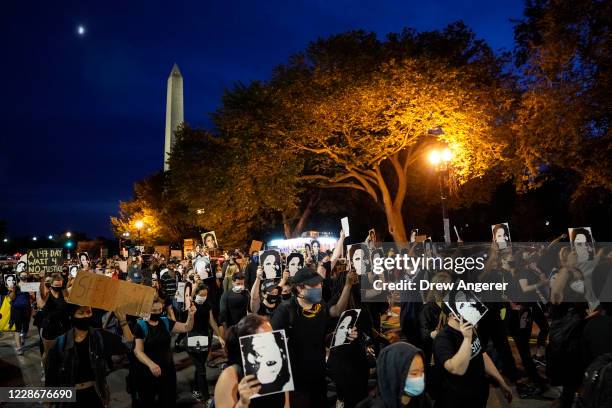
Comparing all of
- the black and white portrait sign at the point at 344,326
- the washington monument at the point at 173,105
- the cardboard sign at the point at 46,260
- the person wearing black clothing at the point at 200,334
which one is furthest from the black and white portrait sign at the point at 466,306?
the washington monument at the point at 173,105

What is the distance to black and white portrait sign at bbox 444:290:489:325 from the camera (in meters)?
4.04

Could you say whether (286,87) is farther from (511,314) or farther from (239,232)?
(239,232)

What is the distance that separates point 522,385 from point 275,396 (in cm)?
524

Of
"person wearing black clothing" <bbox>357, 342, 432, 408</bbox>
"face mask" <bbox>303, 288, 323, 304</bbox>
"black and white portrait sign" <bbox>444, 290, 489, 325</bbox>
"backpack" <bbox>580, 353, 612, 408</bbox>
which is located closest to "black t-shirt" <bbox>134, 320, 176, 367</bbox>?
"face mask" <bbox>303, 288, 323, 304</bbox>

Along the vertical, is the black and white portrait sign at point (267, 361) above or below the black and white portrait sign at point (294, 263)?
below

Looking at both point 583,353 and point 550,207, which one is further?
point 550,207

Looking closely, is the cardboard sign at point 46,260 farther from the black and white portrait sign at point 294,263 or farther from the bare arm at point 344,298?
the bare arm at point 344,298

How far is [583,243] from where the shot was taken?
997cm

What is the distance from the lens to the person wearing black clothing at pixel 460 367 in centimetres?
388

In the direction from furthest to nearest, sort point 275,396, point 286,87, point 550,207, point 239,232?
point 550,207 < point 239,232 < point 286,87 < point 275,396

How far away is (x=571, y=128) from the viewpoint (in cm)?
1514

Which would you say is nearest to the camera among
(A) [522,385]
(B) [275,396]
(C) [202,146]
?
(B) [275,396]

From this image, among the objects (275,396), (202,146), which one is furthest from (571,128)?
(202,146)

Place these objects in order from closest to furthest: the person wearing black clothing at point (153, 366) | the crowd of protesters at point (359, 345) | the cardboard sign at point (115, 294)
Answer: the crowd of protesters at point (359, 345)
the person wearing black clothing at point (153, 366)
the cardboard sign at point (115, 294)
